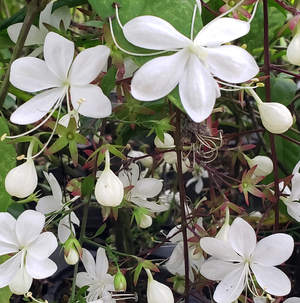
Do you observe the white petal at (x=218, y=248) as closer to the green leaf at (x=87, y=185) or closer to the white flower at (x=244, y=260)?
the white flower at (x=244, y=260)

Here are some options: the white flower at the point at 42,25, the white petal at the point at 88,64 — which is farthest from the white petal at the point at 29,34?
the white petal at the point at 88,64

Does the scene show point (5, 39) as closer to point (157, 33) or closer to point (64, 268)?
point (157, 33)

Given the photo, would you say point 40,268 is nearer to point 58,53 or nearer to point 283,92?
point 58,53

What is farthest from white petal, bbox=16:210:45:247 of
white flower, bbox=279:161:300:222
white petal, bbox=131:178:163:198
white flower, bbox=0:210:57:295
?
white flower, bbox=279:161:300:222

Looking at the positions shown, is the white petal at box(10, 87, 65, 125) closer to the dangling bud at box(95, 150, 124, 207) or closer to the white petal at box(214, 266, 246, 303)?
the dangling bud at box(95, 150, 124, 207)

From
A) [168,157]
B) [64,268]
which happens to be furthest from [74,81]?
[64,268]
